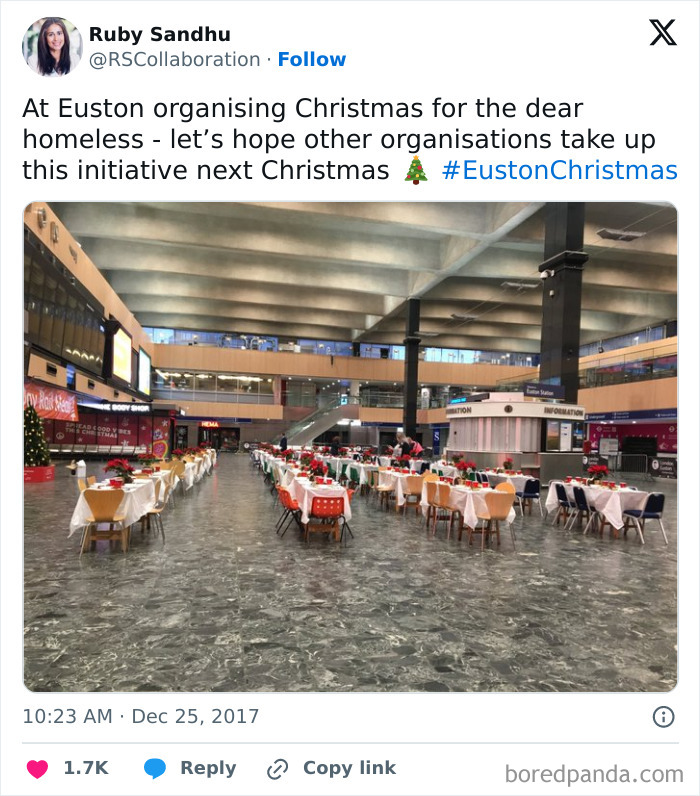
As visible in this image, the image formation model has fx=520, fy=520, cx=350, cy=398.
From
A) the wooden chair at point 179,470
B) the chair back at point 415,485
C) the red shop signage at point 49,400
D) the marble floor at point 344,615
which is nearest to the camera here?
the marble floor at point 344,615

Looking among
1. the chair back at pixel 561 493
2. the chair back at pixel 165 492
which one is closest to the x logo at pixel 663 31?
the chair back at pixel 561 493

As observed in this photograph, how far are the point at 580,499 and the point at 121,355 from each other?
1503 centimetres

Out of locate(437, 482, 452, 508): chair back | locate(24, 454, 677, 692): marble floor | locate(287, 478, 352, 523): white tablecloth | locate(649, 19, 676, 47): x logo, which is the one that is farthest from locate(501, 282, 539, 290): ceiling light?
locate(649, 19, 676, 47): x logo

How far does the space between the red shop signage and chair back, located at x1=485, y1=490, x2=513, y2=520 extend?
8.49 meters

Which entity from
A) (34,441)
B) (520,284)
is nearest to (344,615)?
(34,441)

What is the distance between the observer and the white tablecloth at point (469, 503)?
21.4 ft

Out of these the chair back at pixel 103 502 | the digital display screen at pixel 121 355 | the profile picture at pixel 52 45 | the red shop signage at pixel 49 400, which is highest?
the digital display screen at pixel 121 355

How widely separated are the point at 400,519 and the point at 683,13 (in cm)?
760

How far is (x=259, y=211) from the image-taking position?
13.7 metres

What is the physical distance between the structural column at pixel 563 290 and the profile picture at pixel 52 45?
483 inches

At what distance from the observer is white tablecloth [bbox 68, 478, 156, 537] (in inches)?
223

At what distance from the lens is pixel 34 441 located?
→ 38.2ft

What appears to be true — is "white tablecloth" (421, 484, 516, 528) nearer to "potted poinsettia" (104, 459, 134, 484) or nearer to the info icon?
"potted poinsettia" (104, 459, 134, 484)

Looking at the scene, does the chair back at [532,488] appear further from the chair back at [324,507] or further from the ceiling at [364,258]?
the ceiling at [364,258]
